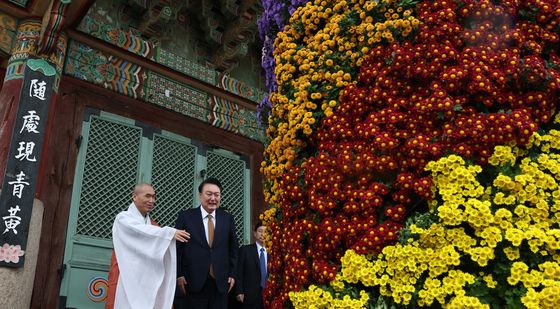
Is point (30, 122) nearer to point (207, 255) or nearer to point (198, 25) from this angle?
point (207, 255)

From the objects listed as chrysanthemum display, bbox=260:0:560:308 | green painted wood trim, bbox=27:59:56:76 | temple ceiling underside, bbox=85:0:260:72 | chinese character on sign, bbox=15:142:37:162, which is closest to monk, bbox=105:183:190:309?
chinese character on sign, bbox=15:142:37:162

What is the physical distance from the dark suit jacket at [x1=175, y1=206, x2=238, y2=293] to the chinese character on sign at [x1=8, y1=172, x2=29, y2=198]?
133cm

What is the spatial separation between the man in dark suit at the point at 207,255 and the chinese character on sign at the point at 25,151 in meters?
1.42

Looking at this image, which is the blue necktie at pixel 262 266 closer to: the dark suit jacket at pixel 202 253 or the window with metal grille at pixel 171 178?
the dark suit jacket at pixel 202 253

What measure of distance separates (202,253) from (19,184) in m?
1.64

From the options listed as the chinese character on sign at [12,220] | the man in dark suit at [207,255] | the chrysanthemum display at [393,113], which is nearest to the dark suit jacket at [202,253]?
the man in dark suit at [207,255]

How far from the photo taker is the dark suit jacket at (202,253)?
4035 mm

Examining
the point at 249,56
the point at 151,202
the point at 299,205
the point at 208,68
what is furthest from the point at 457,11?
the point at 249,56

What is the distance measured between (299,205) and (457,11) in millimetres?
1317

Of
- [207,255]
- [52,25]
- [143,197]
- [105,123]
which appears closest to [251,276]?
[207,255]

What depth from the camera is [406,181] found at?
2.48m

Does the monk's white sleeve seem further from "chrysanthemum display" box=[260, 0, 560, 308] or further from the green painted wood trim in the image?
the green painted wood trim

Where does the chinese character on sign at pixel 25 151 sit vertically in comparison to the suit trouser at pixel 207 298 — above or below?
above

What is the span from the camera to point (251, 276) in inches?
196
